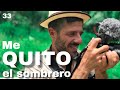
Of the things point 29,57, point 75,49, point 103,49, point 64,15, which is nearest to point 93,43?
point 103,49

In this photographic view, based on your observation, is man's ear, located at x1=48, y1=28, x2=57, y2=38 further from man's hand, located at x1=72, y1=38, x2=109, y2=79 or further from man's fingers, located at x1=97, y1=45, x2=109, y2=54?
man's fingers, located at x1=97, y1=45, x2=109, y2=54

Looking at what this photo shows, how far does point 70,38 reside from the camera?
5.25 metres

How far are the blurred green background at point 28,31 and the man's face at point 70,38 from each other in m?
0.09

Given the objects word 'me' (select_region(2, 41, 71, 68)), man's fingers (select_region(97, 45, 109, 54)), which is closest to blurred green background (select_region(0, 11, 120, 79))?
word 'me' (select_region(2, 41, 71, 68))

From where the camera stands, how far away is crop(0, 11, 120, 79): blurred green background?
523cm

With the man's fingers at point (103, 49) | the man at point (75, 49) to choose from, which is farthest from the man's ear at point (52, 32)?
the man's fingers at point (103, 49)

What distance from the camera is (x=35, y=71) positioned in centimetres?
525

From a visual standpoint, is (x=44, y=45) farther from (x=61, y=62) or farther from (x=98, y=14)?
(x=98, y=14)

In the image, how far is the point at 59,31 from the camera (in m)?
5.26
